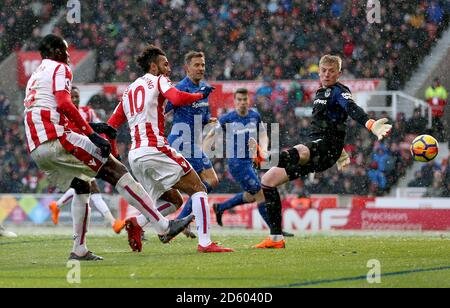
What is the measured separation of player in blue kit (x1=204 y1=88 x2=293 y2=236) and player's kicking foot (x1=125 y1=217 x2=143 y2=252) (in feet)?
11.4

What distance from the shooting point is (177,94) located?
9383 mm

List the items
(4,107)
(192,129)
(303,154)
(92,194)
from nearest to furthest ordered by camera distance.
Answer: (303,154), (192,129), (92,194), (4,107)

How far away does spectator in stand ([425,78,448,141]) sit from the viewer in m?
20.5

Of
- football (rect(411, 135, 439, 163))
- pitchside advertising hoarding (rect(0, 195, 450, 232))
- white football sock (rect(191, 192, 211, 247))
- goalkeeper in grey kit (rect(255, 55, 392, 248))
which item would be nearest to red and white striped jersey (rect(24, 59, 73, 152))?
white football sock (rect(191, 192, 211, 247))

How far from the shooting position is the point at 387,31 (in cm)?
2228

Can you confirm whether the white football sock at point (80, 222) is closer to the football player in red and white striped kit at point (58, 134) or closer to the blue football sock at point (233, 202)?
the football player in red and white striped kit at point (58, 134)

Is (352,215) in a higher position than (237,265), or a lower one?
lower

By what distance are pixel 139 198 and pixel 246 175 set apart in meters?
4.57

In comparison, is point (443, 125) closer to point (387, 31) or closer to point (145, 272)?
point (387, 31)

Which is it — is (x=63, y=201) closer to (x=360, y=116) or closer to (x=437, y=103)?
(x=360, y=116)

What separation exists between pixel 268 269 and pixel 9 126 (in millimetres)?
16082

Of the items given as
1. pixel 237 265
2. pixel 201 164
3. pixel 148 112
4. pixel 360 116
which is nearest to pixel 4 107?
pixel 201 164

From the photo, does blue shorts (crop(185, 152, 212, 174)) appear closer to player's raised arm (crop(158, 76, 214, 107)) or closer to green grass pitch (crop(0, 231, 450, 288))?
green grass pitch (crop(0, 231, 450, 288))
